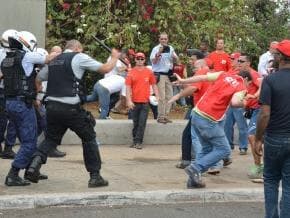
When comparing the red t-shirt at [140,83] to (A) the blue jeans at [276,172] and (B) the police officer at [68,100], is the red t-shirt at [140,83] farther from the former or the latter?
(A) the blue jeans at [276,172]

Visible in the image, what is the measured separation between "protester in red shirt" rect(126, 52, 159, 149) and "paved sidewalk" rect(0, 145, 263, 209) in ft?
2.17

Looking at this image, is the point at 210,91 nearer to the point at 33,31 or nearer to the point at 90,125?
the point at 90,125

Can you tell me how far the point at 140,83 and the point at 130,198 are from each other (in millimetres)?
3887

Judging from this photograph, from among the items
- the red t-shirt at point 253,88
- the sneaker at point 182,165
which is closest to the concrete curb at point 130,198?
the red t-shirt at point 253,88

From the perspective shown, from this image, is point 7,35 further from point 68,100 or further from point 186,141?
point 186,141

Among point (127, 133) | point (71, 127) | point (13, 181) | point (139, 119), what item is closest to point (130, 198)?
point (71, 127)

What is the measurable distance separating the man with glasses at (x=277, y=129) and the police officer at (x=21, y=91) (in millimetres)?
2905

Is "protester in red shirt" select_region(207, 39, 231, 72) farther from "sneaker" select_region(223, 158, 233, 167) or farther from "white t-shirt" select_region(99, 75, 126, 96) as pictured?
"sneaker" select_region(223, 158, 233, 167)

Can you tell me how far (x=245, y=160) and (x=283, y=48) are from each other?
16.2 ft

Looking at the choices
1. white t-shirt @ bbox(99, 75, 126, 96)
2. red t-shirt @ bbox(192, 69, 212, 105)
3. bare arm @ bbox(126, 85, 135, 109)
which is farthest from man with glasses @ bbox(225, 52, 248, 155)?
white t-shirt @ bbox(99, 75, 126, 96)

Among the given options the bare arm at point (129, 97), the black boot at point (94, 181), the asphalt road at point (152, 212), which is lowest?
the asphalt road at point (152, 212)

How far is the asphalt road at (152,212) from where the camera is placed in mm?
6965

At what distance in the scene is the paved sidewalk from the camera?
7398 millimetres

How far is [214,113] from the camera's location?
787cm
